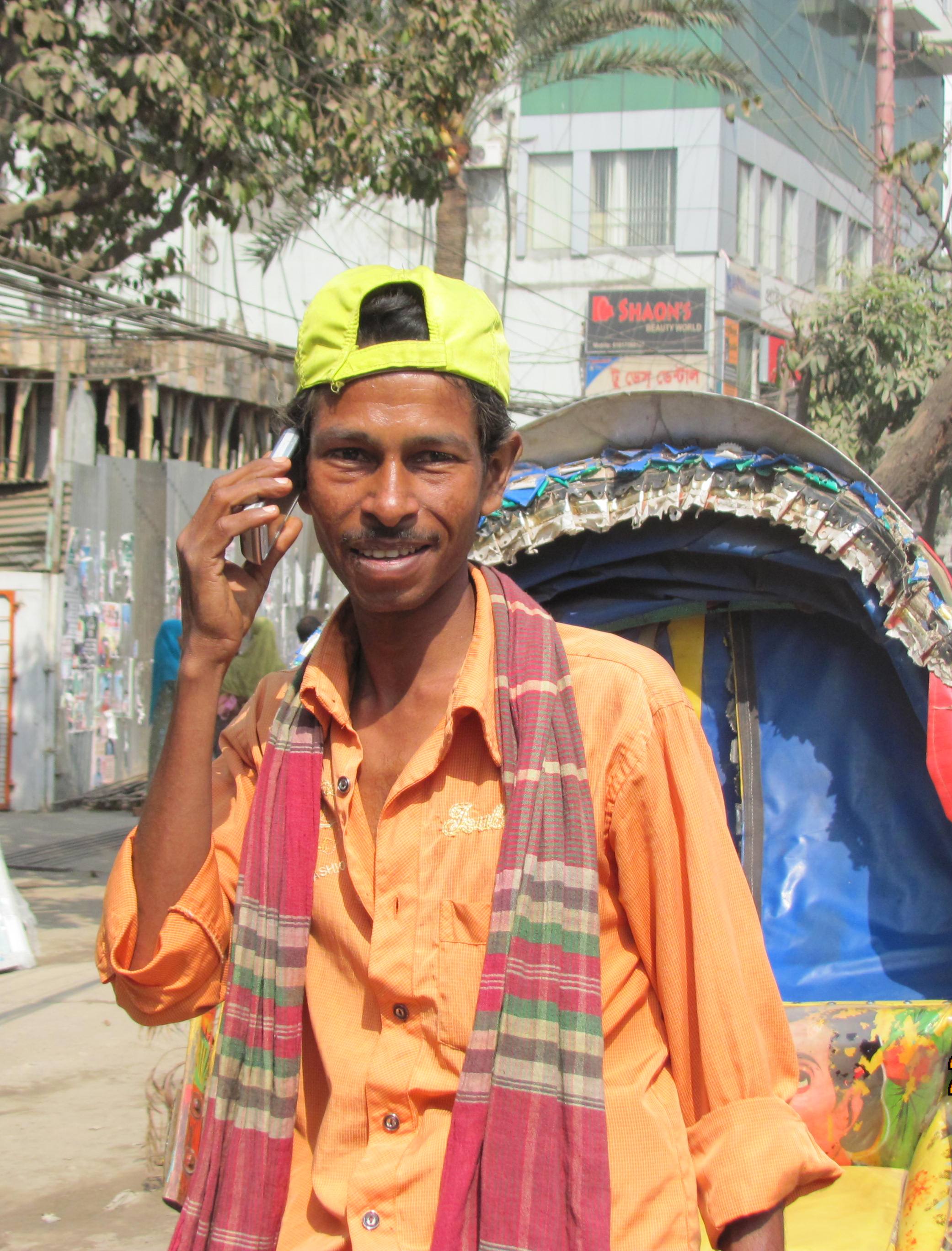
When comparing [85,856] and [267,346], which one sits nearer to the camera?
[85,856]

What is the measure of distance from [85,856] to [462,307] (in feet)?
26.4

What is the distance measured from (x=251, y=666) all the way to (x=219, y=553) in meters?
6.09

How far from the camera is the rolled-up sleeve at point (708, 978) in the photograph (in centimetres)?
146

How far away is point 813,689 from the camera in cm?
362

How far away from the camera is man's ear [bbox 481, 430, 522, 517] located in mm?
1787

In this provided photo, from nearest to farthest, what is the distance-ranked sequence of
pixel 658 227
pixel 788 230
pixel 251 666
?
pixel 251 666 → pixel 658 227 → pixel 788 230

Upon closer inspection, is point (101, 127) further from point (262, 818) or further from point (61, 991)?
point (262, 818)

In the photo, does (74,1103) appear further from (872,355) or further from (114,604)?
(872,355)

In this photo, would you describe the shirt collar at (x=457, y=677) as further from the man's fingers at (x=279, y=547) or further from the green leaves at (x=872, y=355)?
the green leaves at (x=872, y=355)

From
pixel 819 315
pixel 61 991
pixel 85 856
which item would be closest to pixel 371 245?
pixel 819 315

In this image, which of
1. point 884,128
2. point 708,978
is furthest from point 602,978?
point 884,128

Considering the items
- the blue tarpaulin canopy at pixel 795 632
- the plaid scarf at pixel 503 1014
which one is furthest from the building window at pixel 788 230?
the plaid scarf at pixel 503 1014

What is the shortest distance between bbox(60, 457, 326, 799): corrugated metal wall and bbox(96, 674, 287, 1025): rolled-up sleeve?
9.61 m

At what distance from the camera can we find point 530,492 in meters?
3.24
